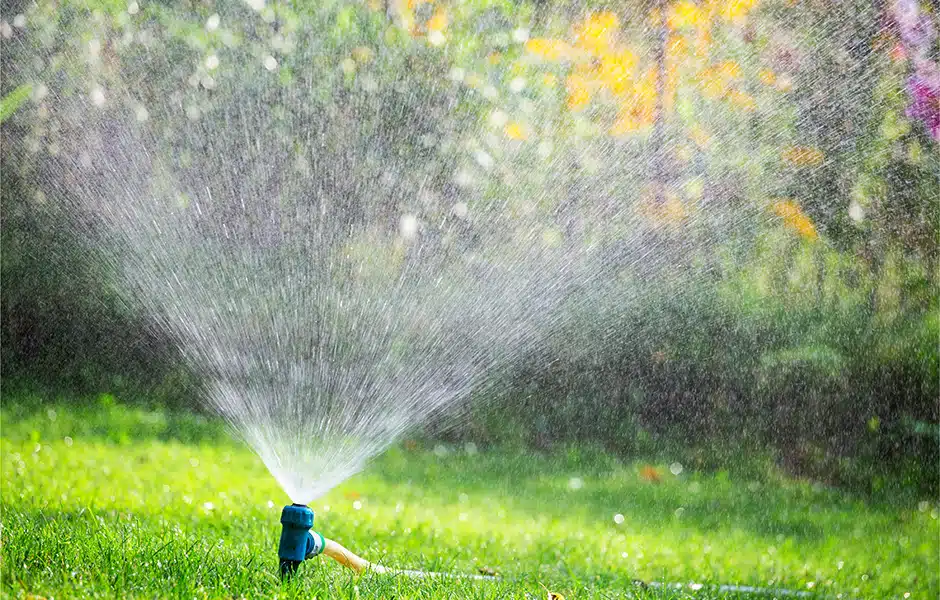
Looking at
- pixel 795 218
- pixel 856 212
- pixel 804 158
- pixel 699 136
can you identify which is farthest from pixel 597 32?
pixel 856 212

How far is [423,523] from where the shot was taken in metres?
5.22

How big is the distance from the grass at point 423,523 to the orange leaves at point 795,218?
1803mm

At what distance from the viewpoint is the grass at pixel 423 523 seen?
333 centimetres

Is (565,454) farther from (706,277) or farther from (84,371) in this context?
(84,371)

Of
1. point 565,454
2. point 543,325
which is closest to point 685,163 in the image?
point 543,325

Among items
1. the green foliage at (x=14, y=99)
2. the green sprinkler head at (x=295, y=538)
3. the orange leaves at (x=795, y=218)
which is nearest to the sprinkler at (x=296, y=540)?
the green sprinkler head at (x=295, y=538)

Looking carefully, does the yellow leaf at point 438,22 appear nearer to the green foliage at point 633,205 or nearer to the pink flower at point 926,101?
the green foliage at point 633,205

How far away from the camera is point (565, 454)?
8086mm

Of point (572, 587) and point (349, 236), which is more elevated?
point (349, 236)

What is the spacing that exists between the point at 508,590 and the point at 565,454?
4532 millimetres

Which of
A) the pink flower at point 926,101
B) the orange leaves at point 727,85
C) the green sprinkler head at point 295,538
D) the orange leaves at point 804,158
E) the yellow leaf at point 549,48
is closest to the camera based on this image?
the green sprinkler head at point 295,538

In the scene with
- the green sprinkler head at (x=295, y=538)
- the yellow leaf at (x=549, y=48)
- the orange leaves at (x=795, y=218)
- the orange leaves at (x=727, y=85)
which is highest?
the yellow leaf at (x=549, y=48)

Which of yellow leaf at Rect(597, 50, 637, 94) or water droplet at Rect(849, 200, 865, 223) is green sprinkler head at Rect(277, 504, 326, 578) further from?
water droplet at Rect(849, 200, 865, 223)

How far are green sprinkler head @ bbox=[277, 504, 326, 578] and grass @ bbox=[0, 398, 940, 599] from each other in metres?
0.07
